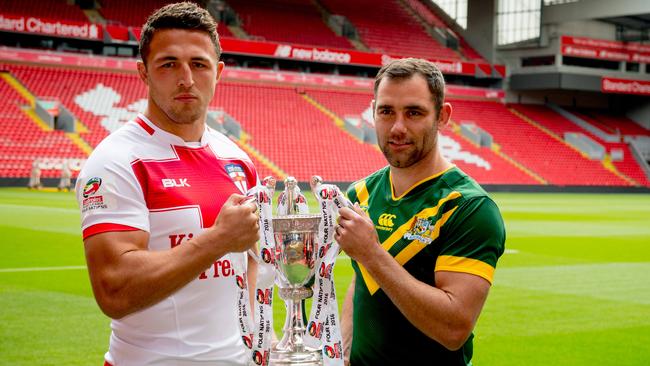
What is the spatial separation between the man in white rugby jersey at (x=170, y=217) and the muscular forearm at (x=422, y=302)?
1.47 feet

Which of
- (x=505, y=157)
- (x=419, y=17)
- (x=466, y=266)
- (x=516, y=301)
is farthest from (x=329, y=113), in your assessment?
(x=466, y=266)

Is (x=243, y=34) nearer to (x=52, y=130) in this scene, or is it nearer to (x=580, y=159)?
(x=52, y=130)

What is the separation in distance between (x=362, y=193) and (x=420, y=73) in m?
0.66

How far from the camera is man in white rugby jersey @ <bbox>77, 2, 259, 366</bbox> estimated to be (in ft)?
8.16

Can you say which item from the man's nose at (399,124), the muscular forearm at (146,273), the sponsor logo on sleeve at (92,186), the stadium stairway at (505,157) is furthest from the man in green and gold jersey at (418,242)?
the stadium stairway at (505,157)

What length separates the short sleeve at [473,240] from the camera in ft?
9.05

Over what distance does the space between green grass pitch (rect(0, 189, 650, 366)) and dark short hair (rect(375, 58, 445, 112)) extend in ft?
13.4

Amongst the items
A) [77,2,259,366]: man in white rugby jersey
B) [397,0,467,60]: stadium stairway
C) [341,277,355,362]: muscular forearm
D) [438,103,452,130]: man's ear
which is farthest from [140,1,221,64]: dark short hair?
[397,0,467,60]: stadium stairway

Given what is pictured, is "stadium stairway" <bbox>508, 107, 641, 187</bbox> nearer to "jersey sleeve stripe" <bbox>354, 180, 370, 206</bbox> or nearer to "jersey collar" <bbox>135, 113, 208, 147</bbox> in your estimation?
"jersey sleeve stripe" <bbox>354, 180, 370, 206</bbox>

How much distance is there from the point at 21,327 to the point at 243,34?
3761 centimetres

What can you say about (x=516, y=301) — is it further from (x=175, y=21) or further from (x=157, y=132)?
(x=175, y=21)

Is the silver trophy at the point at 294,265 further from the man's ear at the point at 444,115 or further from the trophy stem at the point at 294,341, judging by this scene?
the man's ear at the point at 444,115

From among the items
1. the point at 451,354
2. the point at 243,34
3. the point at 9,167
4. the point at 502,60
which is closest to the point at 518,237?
the point at 451,354

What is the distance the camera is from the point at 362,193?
335 cm
